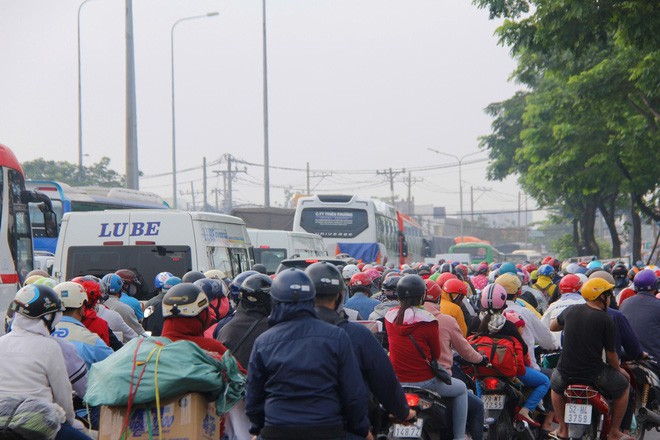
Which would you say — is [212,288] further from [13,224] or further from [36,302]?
[13,224]

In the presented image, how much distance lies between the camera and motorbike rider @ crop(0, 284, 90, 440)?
19.1ft

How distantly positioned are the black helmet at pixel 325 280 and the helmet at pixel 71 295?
2.80m

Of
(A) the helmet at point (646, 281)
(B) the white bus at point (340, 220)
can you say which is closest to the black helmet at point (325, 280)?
(A) the helmet at point (646, 281)

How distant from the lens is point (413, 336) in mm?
7645

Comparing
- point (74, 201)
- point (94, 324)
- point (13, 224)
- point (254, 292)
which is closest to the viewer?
point (254, 292)

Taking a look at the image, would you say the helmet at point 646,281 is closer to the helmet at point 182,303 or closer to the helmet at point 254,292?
the helmet at point 254,292

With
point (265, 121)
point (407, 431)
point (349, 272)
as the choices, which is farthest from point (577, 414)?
point (265, 121)

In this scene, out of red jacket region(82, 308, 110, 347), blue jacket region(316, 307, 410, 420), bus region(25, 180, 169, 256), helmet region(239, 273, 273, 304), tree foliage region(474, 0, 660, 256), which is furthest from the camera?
bus region(25, 180, 169, 256)

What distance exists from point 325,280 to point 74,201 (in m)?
25.0

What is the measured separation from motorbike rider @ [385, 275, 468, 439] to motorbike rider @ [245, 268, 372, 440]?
8.21ft

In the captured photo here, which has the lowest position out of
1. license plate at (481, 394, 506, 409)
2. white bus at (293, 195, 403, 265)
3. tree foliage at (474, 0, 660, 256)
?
license plate at (481, 394, 506, 409)

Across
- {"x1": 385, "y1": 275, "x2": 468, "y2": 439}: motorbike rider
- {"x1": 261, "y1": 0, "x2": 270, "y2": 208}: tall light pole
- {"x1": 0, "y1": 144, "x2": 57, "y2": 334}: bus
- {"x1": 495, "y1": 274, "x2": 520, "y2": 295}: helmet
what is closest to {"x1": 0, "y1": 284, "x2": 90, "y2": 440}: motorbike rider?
{"x1": 385, "y1": 275, "x2": 468, "y2": 439}: motorbike rider

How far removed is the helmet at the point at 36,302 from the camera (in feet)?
19.7

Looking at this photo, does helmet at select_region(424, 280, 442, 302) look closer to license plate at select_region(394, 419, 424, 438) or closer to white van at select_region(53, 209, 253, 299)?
license plate at select_region(394, 419, 424, 438)
